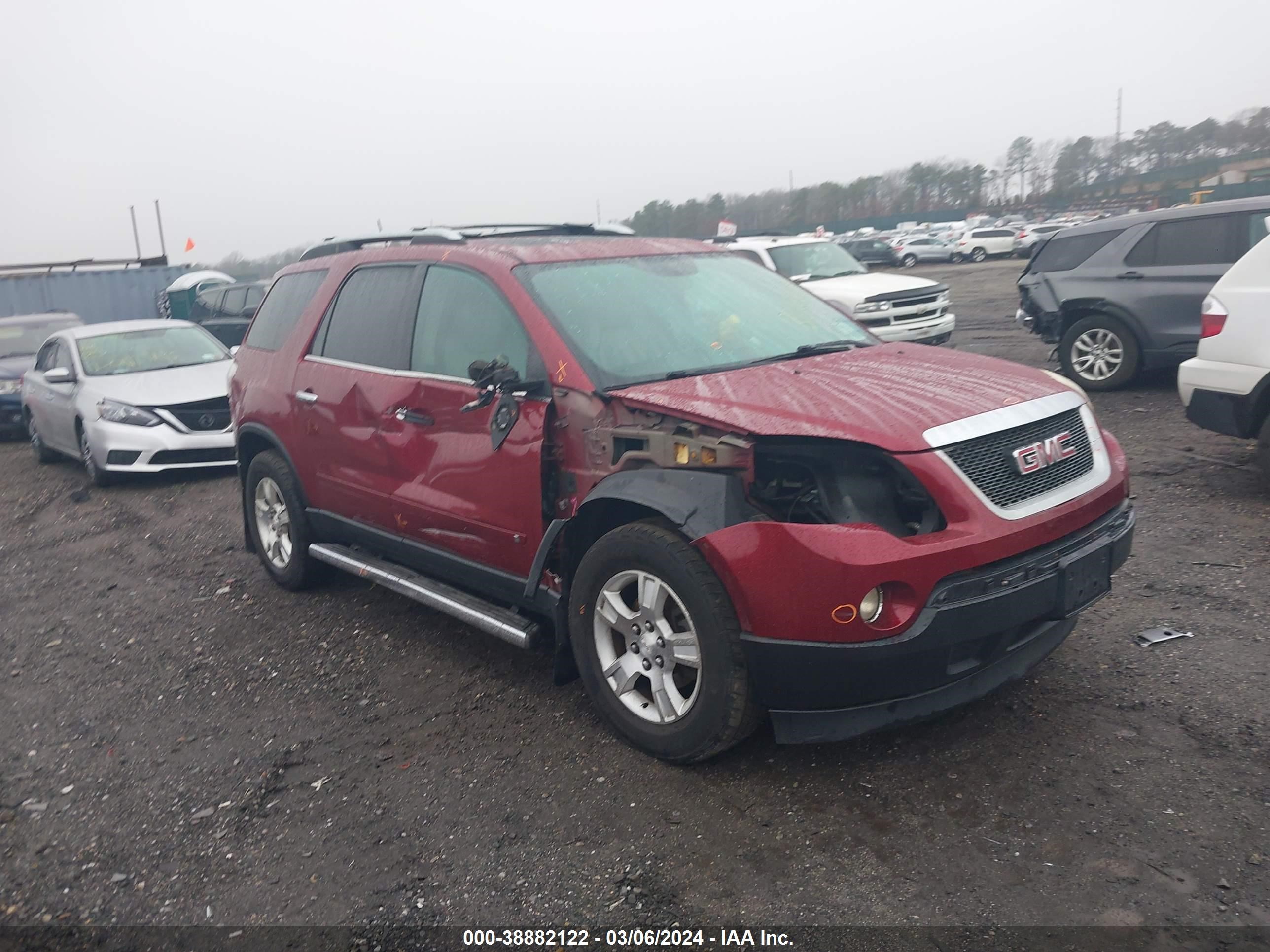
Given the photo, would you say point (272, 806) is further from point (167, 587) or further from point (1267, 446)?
point (1267, 446)

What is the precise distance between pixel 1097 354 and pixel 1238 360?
4.14 meters

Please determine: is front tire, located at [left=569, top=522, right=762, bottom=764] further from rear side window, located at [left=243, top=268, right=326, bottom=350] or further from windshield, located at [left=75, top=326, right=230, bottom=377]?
windshield, located at [left=75, top=326, right=230, bottom=377]

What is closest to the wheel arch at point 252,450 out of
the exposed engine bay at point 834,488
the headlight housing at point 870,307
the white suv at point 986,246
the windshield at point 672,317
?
the windshield at point 672,317

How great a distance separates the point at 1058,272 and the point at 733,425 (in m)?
8.30

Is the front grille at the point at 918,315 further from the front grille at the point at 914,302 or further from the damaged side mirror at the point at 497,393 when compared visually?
the damaged side mirror at the point at 497,393

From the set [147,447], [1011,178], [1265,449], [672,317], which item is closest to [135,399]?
[147,447]

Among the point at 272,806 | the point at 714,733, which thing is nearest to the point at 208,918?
the point at 272,806

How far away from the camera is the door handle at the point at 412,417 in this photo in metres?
4.43

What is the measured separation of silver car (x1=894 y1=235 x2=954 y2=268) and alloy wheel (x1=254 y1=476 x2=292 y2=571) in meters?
35.1

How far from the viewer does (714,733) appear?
3.30 m

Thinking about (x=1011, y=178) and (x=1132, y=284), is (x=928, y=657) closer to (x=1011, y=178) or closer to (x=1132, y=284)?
(x=1132, y=284)

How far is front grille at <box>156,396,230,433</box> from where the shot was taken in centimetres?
927

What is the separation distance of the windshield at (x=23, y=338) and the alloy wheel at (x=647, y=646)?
12768 mm

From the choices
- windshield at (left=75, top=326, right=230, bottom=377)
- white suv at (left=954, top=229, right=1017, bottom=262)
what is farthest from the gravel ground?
white suv at (left=954, top=229, right=1017, bottom=262)
